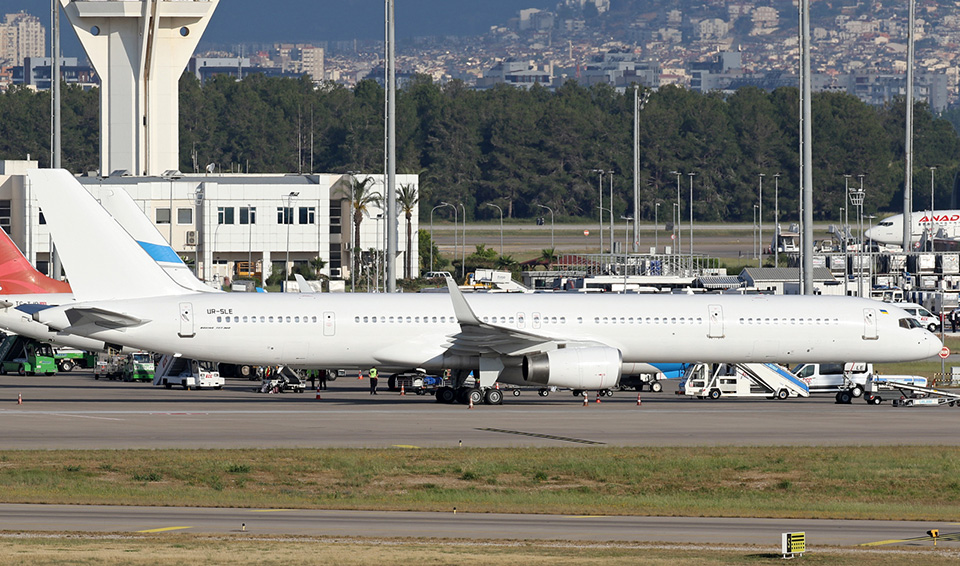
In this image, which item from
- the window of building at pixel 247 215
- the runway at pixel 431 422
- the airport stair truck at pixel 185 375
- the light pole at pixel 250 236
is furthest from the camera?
the window of building at pixel 247 215

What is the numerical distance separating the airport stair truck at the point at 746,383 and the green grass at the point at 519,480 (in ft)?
60.6

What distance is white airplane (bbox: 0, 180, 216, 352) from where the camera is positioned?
54406 millimetres

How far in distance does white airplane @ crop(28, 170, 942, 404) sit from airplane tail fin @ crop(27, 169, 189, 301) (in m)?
0.03

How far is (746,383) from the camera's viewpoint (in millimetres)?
52438

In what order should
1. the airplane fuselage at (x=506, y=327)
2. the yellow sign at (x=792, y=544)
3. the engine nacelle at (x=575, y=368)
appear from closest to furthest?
the yellow sign at (x=792, y=544) < the engine nacelle at (x=575, y=368) < the airplane fuselage at (x=506, y=327)

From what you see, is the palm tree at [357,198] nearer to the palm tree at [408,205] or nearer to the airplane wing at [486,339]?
the palm tree at [408,205]

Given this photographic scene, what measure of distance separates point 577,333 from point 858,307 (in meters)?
10.1

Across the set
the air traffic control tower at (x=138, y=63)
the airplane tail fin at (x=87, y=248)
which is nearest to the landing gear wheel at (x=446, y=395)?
the airplane tail fin at (x=87, y=248)

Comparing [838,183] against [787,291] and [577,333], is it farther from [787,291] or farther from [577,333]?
[577,333]

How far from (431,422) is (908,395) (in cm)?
1858

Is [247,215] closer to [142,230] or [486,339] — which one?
[142,230]

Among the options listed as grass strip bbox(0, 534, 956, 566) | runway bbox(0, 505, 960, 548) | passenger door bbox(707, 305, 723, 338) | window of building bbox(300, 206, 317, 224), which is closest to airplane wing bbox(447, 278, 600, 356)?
passenger door bbox(707, 305, 723, 338)

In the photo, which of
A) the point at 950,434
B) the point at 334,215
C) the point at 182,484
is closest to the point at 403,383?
the point at 950,434

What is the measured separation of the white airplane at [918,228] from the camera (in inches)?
4975
